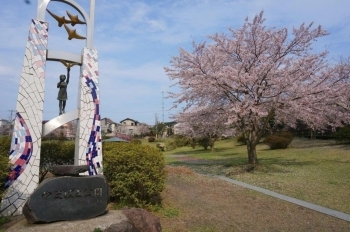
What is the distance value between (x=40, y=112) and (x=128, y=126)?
78770mm

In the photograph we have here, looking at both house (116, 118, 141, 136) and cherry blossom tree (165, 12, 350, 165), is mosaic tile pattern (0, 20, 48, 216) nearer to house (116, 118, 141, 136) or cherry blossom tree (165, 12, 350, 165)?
cherry blossom tree (165, 12, 350, 165)

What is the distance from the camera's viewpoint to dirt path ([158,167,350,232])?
5758 mm

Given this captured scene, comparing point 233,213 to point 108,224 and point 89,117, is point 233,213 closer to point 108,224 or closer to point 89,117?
point 108,224

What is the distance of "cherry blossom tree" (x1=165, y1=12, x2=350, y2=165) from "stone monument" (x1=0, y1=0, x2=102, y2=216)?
681 cm

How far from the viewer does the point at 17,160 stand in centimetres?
549

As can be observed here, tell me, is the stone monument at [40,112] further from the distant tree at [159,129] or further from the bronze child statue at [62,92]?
the distant tree at [159,129]

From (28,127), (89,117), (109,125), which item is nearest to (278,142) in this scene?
(89,117)

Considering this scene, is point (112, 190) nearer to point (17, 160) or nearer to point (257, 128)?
point (17, 160)

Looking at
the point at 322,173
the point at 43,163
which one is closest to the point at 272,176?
the point at 322,173

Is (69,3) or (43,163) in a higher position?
(69,3)

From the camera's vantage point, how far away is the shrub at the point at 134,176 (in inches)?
241

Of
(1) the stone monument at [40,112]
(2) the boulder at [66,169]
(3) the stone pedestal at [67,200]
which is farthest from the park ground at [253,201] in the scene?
(1) the stone monument at [40,112]

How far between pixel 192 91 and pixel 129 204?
27.5ft

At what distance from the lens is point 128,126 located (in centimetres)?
8381
